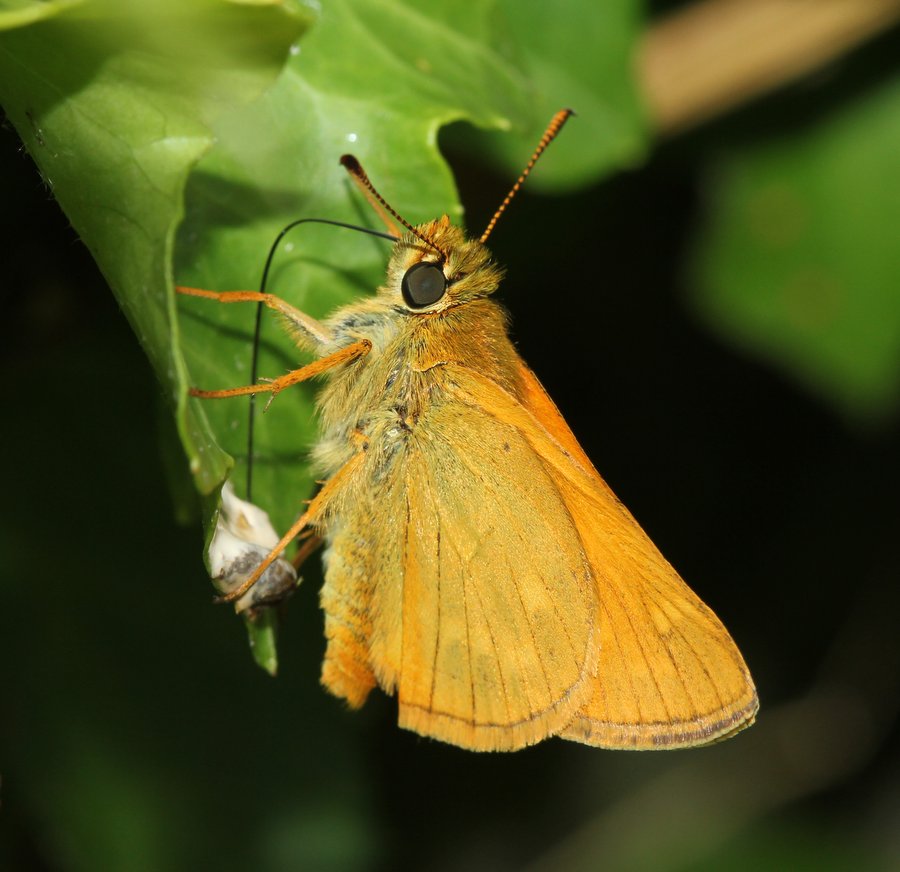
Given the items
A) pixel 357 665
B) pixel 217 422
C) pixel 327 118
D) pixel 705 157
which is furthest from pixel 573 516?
pixel 705 157

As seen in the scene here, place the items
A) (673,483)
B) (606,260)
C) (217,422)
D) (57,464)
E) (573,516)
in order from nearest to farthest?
1. (217,422)
2. (573,516)
3. (57,464)
4. (606,260)
5. (673,483)

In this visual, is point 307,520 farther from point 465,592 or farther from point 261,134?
point 261,134

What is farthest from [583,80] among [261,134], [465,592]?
[465,592]

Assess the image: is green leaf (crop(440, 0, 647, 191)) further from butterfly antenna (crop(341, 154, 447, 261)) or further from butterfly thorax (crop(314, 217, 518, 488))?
butterfly antenna (crop(341, 154, 447, 261))

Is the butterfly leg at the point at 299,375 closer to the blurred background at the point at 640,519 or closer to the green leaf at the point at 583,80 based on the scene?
the blurred background at the point at 640,519

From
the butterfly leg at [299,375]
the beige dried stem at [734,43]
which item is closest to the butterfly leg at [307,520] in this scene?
the butterfly leg at [299,375]

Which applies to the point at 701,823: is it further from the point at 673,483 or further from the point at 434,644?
the point at 434,644
